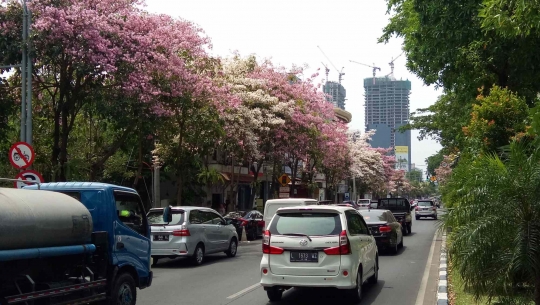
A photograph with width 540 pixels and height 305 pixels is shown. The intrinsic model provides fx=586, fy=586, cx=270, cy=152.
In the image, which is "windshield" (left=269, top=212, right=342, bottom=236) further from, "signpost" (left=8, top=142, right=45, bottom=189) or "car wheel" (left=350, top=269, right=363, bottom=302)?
"signpost" (left=8, top=142, right=45, bottom=189)

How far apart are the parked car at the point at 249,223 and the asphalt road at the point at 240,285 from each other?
24.9 feet

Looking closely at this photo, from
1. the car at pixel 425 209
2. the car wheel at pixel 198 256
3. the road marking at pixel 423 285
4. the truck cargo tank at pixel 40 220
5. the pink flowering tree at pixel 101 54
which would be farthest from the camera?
the car at pixel 425 209

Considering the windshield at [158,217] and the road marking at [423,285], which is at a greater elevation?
the windshield at [158,217]

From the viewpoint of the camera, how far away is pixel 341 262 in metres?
10.2

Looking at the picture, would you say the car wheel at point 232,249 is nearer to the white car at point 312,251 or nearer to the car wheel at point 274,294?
the car wheel at point 274,294

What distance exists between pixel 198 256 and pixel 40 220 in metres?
10.3

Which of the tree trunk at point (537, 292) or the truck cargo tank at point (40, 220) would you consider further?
the tree trunk at point (537, 292)

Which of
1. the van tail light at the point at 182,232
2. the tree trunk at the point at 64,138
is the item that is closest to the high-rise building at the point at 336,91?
the tree trunk at the point at 64,138

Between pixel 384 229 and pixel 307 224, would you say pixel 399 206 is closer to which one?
pixel 384 229

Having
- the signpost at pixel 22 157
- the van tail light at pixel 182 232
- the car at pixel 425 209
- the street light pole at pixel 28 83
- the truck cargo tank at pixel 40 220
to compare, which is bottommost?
the car at pixel 425 209

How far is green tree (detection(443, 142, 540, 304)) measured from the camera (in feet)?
25.7

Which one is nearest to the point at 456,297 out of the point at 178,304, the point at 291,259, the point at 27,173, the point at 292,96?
the point at 291,259

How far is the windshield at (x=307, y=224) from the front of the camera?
34.3 ft

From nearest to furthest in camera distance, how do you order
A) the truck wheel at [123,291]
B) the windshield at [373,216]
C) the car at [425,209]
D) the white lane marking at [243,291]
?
the truck wheel at [123,291] < the white lane marking at [243,291] < the windshield at [373,216] < the car at [425,209]
